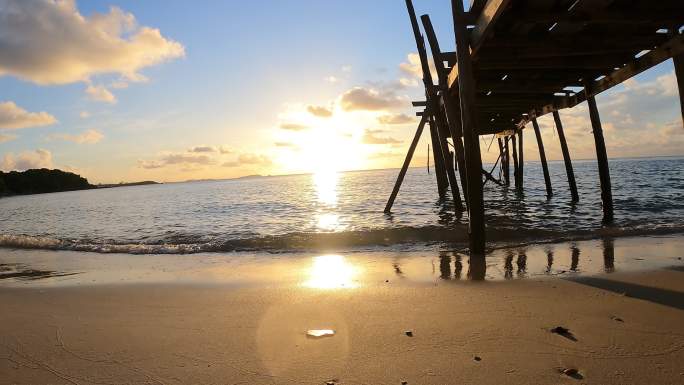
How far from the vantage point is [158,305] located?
4.38 meters

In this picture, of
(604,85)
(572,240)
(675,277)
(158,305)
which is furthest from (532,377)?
(604,85)

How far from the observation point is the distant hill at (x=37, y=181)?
7819cm

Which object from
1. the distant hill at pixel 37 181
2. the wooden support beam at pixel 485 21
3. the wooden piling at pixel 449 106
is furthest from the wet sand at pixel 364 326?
the distant hill at pixel 37 181

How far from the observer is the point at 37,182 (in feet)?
277

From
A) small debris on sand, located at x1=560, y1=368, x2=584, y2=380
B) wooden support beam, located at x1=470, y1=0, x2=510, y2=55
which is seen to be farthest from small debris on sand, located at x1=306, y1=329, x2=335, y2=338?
wooden support beam, located at x1=470, y1=0, x2=510, y2=55

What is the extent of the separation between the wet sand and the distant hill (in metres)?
90.5

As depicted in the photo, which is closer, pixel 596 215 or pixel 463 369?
pixel 463 369

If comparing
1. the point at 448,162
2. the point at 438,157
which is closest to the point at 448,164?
the point at 448,162

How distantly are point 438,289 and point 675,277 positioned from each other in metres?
2.54

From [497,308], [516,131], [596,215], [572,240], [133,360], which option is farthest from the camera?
[516,131]

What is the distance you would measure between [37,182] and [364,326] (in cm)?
10191

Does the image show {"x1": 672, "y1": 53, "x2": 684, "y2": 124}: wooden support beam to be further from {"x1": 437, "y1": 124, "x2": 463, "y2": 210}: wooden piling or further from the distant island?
the distant island

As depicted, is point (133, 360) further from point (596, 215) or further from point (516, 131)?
point (516, 131)

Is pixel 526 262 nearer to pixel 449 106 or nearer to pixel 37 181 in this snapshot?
pixel 449 106
